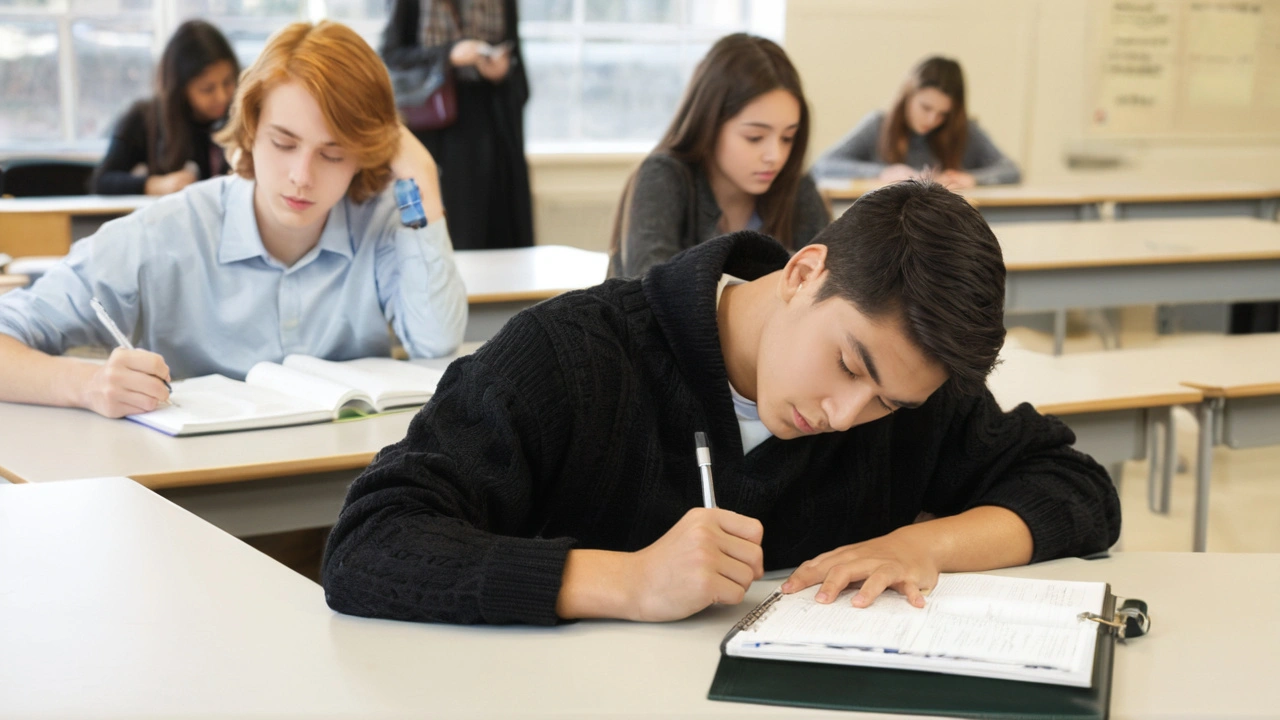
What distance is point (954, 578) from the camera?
1.10 meters

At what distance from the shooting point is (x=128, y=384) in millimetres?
1635

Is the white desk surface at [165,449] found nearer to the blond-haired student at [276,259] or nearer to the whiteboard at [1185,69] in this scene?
the blond-haired student at [276,259]

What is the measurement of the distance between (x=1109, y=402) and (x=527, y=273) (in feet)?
4.61

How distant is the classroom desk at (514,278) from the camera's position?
265 centimetres

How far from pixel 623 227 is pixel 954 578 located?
173 centimetres

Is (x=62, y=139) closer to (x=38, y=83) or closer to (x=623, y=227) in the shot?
(x=38, y=83)

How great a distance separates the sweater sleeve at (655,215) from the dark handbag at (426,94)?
1870 mm

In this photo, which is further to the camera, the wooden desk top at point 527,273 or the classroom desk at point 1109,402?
the wooden desk top at point 527,273

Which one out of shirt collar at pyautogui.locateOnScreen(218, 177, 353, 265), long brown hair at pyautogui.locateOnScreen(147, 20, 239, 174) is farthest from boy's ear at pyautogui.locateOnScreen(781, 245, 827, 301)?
long brown hair at pyautogui.locateOnScreen(147, 20, 239, 174)

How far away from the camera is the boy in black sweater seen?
962mm

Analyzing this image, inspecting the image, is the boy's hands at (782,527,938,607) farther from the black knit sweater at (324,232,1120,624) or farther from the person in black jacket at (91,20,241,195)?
the person in black jacket at (91,20,241,195)

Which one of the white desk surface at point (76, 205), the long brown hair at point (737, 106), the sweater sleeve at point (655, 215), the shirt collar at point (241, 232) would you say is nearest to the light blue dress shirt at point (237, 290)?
the shirt collar at point (241, 232)

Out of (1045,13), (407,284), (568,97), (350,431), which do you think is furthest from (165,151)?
(1045,13)

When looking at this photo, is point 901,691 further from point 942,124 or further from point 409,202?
point 942,124
